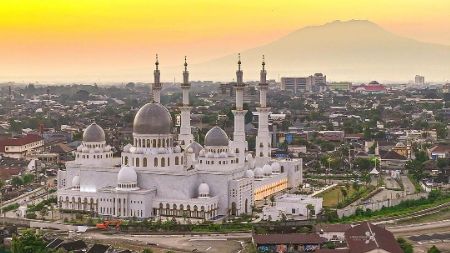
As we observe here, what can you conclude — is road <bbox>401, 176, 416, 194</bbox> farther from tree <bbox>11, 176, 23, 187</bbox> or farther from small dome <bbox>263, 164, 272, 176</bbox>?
tree <bbox>11, 176, 23, 187</bbox>

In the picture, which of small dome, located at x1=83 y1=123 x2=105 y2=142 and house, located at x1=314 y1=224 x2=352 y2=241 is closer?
house, located at x1=314 y1=224 x2=352 y2=241

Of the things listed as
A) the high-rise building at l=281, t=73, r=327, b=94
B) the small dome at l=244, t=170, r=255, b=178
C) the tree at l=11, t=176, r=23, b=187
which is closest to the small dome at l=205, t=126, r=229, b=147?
the small dome at l=244, t=170, r=255, b=178

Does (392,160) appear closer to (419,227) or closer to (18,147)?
(419,227)

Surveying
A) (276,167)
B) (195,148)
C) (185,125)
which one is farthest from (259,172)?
(185,125)

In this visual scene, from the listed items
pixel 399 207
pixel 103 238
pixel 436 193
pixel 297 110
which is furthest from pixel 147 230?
pixel 297 110

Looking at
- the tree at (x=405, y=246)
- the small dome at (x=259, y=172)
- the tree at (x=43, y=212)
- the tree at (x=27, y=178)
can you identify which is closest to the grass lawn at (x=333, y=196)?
the small dome at (x=259, y=172)

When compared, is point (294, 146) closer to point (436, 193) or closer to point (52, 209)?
point (436, 193)
